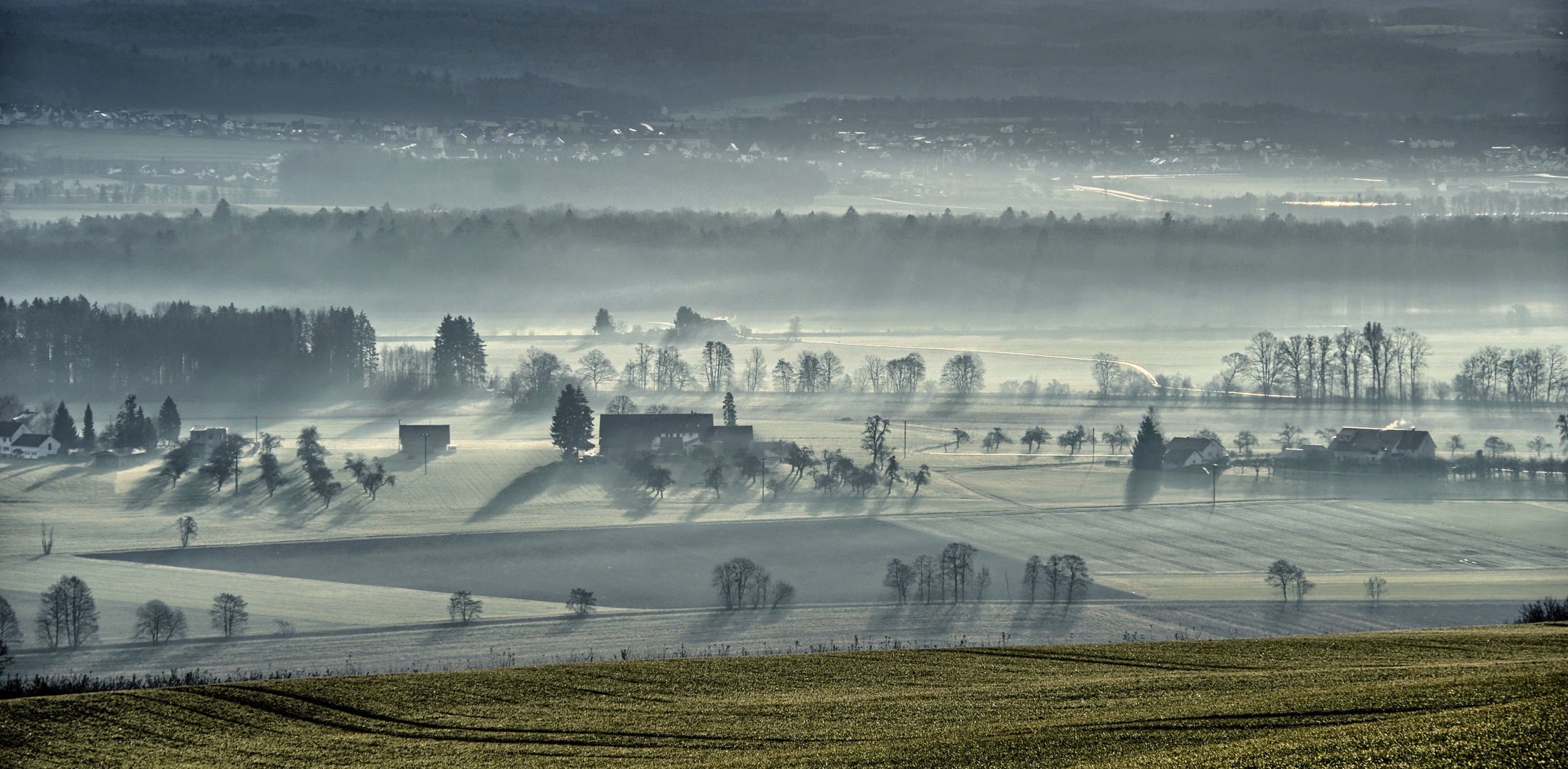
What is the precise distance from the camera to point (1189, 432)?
282 feet

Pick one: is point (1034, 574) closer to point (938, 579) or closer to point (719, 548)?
point (938, 579)

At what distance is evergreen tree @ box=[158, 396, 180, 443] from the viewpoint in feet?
269

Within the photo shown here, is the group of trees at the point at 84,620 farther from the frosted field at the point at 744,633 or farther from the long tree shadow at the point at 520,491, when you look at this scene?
the long tree shadow at the point at 520,491

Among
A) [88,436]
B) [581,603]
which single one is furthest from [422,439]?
[581,603]

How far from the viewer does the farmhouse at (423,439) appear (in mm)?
79500

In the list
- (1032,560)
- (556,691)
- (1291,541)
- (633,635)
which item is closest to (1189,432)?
(1291,541)

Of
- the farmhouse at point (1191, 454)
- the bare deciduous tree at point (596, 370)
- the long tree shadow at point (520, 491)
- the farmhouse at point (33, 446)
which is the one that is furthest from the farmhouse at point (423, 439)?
the farmhouse at point (1191, 454)

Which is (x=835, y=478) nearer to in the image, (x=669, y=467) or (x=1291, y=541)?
(x=669, y=467)

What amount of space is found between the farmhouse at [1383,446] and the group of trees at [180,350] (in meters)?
82.5

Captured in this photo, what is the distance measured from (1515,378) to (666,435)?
74.4m

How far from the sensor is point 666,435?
80.2m

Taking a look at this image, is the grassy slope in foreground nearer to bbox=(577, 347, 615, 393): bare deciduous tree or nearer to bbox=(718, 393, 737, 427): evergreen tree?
bbox=(718, 393, 737, 427): evergreen tree

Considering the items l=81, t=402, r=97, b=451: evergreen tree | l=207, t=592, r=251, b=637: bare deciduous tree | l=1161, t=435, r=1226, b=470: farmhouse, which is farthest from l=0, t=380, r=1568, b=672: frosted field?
l=81, t=402, r=97, b=451: evergreen tree

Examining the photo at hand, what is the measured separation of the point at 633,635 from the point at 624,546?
45.1 ft
